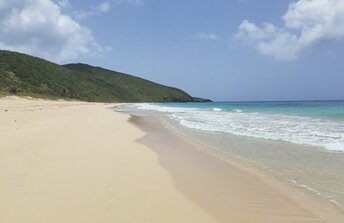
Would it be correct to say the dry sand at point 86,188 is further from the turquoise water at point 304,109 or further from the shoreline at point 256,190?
the turquoise water at point 304,109

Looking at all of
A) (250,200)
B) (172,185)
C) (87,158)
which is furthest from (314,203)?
(87,158)

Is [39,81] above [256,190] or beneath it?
above

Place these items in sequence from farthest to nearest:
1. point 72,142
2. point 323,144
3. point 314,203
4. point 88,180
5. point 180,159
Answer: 1. point 323,144
2. point 72,142
3. point 180,159
4. point 88,180
5. point 314,203

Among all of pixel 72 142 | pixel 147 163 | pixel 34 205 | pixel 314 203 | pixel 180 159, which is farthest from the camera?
pixel 72 142

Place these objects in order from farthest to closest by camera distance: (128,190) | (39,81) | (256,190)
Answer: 1. (39,81)
2. (256,190)
3. (128,190)

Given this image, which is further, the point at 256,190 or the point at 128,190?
the point at 256,190

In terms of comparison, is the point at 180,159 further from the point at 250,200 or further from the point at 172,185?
the point at 250,200

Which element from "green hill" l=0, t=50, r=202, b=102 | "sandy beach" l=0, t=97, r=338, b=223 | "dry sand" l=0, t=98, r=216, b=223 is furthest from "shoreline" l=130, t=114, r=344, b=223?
"green hill" l=0, t=50, r=202, b=102

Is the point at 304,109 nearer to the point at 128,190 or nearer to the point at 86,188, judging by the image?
the point at 128,190

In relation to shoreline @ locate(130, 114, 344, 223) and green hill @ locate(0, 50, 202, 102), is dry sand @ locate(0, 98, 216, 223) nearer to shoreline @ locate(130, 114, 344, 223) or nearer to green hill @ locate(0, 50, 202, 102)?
shoreline @ locate(130, 114, 344, 223)

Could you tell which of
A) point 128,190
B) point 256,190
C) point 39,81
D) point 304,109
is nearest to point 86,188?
point 128,190

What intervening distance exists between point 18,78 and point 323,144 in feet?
312

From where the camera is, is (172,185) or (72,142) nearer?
(172,185)

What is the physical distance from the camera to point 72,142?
12.1 meters
